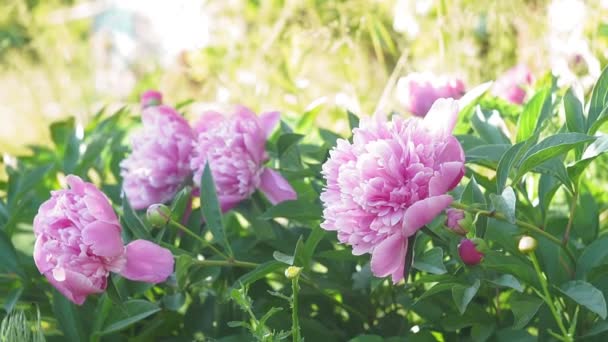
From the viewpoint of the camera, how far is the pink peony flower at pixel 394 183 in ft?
2.28

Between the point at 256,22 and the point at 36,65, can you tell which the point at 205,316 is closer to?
the point at 256,22

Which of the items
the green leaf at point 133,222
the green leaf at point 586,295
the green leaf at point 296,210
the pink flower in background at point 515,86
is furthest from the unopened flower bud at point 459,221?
the pink flower in background at point 515,86

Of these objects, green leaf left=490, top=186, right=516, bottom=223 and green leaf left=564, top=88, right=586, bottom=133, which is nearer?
green leaf left=490, top=186, right=516, bottom=223

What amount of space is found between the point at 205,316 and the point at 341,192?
0.40 meters

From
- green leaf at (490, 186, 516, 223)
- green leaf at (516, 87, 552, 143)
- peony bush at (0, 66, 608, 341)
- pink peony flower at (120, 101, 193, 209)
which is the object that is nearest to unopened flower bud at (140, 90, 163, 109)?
peony bush at (0, 66, 608, 341)

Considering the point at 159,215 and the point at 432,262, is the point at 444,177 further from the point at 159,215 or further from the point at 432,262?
the point at 159,215

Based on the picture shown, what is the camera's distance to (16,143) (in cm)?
387

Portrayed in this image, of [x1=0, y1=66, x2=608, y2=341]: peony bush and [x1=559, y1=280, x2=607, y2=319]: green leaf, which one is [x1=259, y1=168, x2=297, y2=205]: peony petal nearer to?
[x1=0, y1=66, x2=608, y2=341]: peony bush

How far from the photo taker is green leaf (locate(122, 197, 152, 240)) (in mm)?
889

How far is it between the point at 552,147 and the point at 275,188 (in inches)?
14.3

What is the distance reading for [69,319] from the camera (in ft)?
3.23

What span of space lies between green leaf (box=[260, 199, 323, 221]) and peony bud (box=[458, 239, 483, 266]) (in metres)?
0.21

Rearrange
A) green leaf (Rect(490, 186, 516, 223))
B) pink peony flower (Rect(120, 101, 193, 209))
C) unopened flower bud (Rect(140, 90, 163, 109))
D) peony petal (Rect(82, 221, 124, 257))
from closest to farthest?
green leaf (Rect(490, 186, 516, 223)) < peony petal (Rect(82, 221, 124, 257)) < pink peony flower (Rect(120, 101, 193, 209)) < unopened flower bud (Rect(140, 90, 163, 109))

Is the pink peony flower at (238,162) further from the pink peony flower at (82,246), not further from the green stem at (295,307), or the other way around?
the green stem at (295,307)
